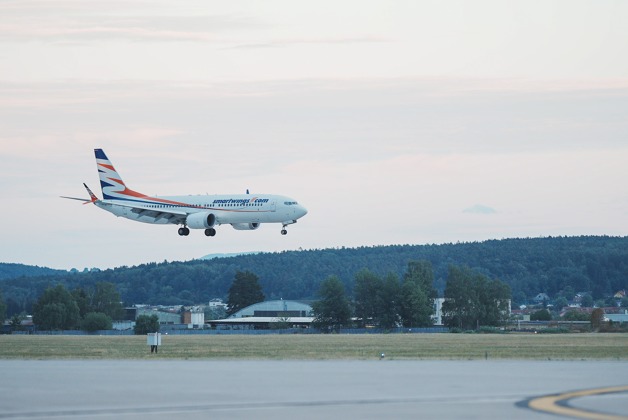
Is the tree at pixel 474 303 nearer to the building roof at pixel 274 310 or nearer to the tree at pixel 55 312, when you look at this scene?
the building roof at pixel 274 310

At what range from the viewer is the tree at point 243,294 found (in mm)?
187500

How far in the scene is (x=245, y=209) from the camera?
87500 millimetres

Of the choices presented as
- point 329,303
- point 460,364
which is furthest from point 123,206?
point 460,364

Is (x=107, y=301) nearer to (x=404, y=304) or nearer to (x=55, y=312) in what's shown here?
(x=55, y=312)

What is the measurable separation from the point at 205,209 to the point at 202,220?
5.12 ft

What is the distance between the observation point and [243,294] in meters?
188

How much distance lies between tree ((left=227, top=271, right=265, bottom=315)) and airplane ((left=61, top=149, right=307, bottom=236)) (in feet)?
288

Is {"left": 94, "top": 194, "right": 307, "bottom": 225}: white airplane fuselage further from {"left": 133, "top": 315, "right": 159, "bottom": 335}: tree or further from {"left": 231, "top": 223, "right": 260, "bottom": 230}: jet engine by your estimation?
{"left": 133, "top": 315, "right": 159, "bottom": 335}: tree

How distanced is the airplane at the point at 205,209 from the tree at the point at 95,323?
38476 mm

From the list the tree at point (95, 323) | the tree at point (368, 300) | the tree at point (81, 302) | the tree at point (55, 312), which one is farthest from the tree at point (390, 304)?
the tree at point (81, 302)

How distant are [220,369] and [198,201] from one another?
54.1 meters

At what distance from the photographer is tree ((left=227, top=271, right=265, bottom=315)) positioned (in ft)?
615

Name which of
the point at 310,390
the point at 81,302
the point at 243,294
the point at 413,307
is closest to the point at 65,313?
the point at 81,302

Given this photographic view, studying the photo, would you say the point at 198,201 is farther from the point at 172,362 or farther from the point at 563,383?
the point at 563,383
